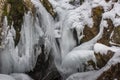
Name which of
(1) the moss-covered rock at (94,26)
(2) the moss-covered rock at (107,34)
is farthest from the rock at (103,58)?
(1) the moss-covered rock at (94,26)

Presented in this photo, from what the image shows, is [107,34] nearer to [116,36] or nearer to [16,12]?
[116,36]

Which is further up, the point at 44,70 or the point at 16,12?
the point at 16,12

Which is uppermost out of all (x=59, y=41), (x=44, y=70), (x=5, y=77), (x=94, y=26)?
(x=94, y=26)

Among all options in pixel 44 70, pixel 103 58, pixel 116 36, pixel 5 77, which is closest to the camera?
pixel 5 77

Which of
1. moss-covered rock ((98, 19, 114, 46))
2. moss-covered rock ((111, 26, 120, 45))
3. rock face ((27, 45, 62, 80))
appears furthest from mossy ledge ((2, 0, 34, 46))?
moss-covered rock ((111, 26, 120, 45))

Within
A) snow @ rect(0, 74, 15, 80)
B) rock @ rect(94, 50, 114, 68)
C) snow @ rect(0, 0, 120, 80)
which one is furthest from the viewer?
snow @ rect(0, 0, 120, 80)

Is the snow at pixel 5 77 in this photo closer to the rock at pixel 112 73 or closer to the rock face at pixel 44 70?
the rock face at pixel 44 70

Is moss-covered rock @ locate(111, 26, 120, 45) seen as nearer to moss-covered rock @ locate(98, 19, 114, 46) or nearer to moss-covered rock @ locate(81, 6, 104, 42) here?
moss-covered rock @ locate(98, 19, 114, 46)

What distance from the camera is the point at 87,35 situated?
823cm

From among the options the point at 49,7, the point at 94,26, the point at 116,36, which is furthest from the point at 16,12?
the point at 116,36

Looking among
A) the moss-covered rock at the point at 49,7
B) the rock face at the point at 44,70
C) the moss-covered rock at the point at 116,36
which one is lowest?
the rock face at the point at 44,70

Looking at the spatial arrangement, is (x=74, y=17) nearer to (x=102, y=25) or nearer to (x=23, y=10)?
(x=102, y=25)

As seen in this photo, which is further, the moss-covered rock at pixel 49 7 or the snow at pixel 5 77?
the moss-covered rock at pixel 49 7

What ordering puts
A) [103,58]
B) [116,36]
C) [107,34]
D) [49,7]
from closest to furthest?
[103,58]
[116,36]
[107,34]
[49,7]
